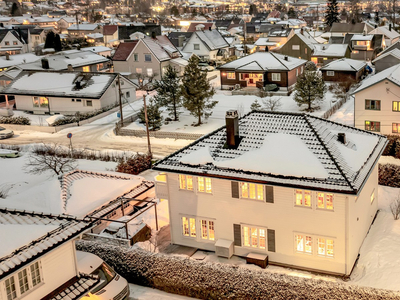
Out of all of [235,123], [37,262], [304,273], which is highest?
[235,123]

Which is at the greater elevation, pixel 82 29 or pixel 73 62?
pixel 82 29

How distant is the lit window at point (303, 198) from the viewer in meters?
21.3

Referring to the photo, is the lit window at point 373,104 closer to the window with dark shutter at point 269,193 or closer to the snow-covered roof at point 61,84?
the window with dark shutter at point 269,193

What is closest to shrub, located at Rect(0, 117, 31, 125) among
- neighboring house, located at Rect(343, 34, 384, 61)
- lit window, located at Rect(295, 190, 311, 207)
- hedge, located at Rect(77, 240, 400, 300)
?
hedge, located at Rect(77, 240, 400, 300)

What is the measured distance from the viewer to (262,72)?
2376 inches

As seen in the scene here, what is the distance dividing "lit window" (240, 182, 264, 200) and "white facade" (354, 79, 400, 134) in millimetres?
21835

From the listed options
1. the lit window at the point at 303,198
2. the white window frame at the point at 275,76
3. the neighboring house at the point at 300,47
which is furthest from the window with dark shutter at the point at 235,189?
the neighboring house at the point at 300,47

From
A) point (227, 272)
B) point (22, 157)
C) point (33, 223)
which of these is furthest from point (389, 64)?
point (33, 223)

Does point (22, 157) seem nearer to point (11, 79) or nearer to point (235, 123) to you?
point (235, 123)

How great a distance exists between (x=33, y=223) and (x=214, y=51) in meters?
70.1

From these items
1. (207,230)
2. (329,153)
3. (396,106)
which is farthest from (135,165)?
(396,106)

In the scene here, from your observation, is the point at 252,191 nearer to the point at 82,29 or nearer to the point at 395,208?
the point at 395,208

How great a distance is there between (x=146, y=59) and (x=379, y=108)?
37.5 meters

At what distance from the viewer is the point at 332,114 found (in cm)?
4866
